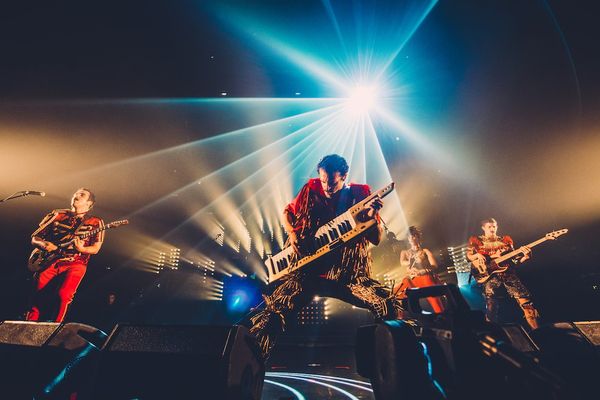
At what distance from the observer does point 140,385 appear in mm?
1615

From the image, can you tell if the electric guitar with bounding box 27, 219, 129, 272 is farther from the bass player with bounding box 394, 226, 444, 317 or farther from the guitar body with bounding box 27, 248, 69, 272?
the bass player with bounding box 394, 226, 444, 317

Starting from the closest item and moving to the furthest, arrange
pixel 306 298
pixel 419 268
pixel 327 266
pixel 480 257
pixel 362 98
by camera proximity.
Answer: pixel 306 298 → pixel 327 266 → pixel 480 257 → pixel 419 268 → pixel 362 98

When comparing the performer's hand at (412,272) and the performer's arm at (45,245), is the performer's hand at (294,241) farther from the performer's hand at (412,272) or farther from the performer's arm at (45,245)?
the performer's arm at (45,245)

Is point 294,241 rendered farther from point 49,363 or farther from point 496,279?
point 496,279

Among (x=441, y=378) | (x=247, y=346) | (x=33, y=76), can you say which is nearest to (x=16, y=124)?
(x=33, y=76)

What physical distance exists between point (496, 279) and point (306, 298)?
4727 mm

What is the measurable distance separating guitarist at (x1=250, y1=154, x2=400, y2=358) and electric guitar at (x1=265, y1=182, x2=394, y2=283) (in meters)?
0.08

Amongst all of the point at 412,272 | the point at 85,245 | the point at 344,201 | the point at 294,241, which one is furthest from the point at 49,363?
the point at 412,272

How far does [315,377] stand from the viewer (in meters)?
3.86

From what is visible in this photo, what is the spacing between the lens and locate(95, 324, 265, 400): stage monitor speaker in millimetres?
1539

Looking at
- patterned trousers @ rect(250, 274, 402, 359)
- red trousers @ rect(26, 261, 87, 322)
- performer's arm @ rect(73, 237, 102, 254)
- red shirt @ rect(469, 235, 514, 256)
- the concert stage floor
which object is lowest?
the concert stage floor

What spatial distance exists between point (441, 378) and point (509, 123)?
7.56 meters

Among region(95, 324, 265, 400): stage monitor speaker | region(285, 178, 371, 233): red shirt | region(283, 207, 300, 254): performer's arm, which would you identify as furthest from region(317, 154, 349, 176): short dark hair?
region(95, 324, 265, 400): stage monitor speaker

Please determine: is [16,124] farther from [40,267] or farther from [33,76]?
[40,267]
